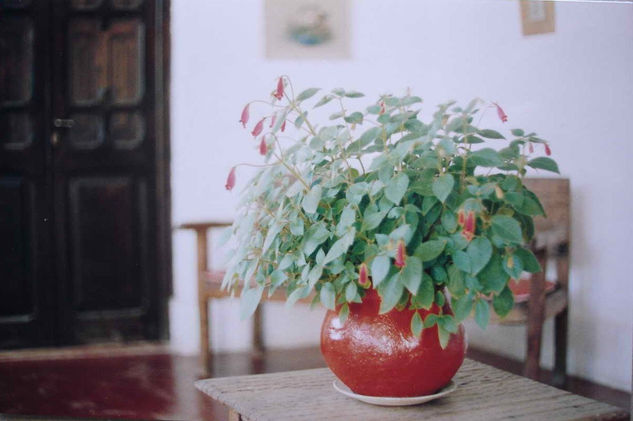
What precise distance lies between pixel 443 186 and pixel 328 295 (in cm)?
21

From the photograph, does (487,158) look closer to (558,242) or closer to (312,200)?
(312,200)

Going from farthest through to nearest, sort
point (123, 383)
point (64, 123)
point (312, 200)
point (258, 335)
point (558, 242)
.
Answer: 1. point (64, 123)
2. point (258, 335)
3. point (123, 383)
4. point (558, 242)
5. point (312, 200)

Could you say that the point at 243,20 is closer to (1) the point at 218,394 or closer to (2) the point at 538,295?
(2) the point at 538,295

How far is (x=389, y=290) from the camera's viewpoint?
888 millimetres

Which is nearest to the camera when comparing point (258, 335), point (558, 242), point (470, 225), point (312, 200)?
point (470, 225)

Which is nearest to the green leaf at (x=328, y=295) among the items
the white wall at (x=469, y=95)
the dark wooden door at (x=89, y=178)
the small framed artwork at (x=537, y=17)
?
the white wall at (x=469, y=95)

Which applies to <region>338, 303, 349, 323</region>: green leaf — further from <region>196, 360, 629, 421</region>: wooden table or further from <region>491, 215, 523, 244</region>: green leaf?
<region>491, 215, 523, 244</region>: green leaf

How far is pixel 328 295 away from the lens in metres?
0.96

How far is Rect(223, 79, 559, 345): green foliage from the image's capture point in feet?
2.89

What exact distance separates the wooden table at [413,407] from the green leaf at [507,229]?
0.26 metres

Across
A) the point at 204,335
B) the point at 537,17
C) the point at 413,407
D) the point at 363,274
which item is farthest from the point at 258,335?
the point at 363,274

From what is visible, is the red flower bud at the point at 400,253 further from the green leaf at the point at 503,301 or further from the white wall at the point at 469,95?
the white wall at the point at 469,95

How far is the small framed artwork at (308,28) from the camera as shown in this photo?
2395 millimetres

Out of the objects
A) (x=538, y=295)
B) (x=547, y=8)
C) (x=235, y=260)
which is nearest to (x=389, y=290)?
(x=235, y=260)
